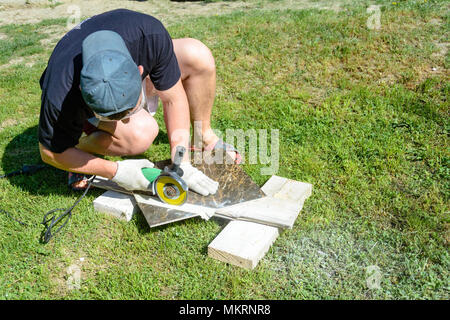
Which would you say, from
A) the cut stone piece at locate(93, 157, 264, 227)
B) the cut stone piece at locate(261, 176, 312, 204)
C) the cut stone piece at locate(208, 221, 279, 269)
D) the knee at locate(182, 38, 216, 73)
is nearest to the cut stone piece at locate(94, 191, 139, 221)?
the cut stone piece at locate(93, 157, 264, 227)

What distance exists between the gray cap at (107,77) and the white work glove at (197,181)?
0.85 m

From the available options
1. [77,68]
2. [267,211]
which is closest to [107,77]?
[77,68]

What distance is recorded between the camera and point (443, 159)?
9.97ft

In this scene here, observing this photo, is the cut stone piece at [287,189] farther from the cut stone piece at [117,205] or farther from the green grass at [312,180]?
the cut stone piece at [117,205]

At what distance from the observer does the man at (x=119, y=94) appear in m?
1.88

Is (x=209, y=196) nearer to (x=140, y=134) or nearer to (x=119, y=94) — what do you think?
(x=140, y=134)

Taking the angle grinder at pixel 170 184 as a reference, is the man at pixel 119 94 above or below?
above

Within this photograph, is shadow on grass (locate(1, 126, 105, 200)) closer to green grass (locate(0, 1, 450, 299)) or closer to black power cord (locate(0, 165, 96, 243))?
green grass (locate(0, 1, 450, 299))

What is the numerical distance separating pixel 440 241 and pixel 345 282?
74 cm

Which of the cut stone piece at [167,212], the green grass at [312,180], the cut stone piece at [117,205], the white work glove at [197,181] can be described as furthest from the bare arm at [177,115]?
the green grass at [312,180]

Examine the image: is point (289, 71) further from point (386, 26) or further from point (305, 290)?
point (305, 290)

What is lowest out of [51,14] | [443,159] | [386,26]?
[51,14]

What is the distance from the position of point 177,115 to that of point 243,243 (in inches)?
42.4

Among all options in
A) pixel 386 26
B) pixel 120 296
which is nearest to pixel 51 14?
pixel 386 26
